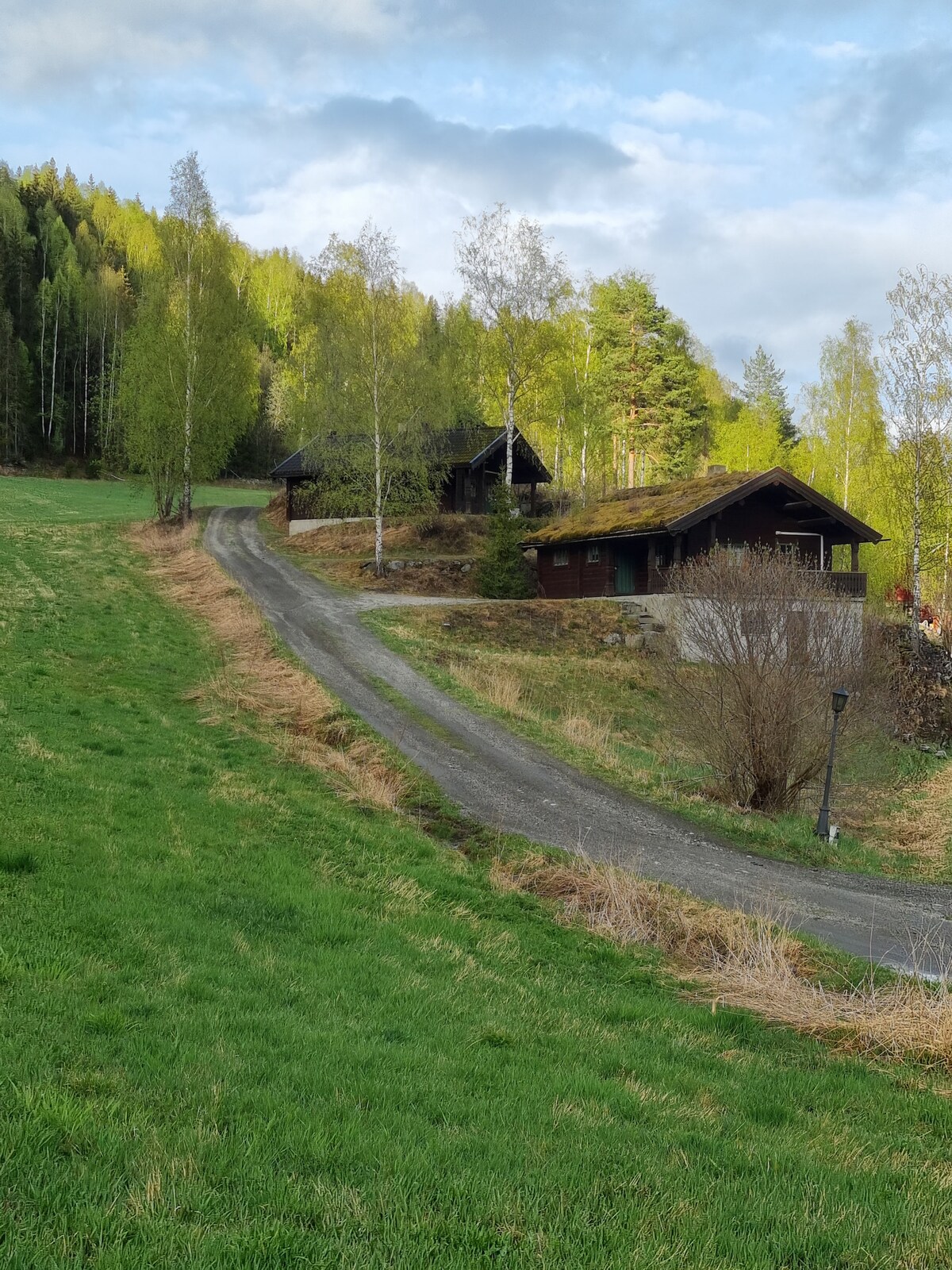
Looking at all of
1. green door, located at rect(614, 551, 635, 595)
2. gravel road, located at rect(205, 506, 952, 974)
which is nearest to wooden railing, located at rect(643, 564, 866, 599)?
green door, located at rect(614, 551, 635, 595)

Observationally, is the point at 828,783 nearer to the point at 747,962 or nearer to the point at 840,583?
the point at 747,962

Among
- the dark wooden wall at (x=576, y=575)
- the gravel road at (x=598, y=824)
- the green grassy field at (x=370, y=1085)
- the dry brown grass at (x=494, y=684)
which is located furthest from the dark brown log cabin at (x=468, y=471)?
the green grassy field at (x=370, y=1085)

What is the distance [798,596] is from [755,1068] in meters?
12.8

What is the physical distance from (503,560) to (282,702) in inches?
784

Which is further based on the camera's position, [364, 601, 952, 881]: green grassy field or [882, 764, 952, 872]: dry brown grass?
[882, 764, 952, 872]: dry brown grass

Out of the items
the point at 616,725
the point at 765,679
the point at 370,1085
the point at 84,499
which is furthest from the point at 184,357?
the point at 370,1085

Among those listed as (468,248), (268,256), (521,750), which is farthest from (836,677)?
(268,256)

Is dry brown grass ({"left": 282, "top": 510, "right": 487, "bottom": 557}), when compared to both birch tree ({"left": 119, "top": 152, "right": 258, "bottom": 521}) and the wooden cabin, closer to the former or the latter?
the wooden cabin

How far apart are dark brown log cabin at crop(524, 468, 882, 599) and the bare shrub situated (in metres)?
14.7

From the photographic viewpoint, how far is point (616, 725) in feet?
83.2

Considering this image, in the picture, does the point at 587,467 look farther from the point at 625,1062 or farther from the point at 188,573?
the point at 625,1062

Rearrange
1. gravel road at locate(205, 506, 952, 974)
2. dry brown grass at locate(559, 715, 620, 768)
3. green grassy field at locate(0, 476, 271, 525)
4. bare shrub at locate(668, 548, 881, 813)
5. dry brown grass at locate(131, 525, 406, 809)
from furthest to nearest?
green grassy field at locate(0, 476, 271, 525) → dry brown grass at locate(559, 715, 620, 768) → bare shrub at locate(668, 548, 881, 813) → dry brown grass at locate(131, 525, 406, 809) → gravel road at locate(205, 506, 952, 974)

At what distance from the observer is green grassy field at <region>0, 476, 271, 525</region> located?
1786 inches

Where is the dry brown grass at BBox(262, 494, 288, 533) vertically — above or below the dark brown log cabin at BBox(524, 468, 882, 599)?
above
